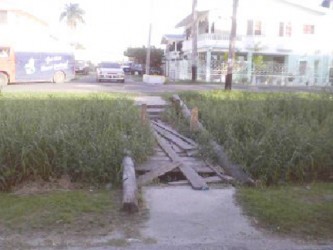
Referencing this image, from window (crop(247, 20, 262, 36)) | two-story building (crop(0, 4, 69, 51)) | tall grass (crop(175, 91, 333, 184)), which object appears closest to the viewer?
tall grass (crop(175, 91, 333, 184))

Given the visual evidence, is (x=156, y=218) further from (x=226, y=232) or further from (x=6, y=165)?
(x=6, y=165)

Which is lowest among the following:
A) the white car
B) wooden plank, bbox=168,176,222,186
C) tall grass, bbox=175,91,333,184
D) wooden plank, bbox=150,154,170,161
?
wooden plank, bbox=168,176,222,186

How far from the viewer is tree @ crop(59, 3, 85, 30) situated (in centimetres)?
9075

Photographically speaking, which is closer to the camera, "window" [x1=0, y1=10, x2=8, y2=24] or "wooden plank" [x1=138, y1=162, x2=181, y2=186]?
"wooden plank" [x1=138, y1=162, x2=181, y2=186]

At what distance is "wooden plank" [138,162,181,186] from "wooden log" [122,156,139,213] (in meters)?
0.30

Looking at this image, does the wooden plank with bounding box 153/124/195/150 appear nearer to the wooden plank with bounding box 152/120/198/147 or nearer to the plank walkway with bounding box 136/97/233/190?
the plank walkway with bounding box 136/97/233/190

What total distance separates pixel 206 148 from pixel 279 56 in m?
36.6

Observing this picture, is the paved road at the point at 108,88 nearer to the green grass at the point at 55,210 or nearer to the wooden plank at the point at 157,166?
the wooden plank at the point at 157,166

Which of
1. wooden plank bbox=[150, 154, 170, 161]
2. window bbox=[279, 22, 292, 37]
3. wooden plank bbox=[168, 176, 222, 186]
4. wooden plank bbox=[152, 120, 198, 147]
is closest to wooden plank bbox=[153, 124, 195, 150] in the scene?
wooden plank bbox=[152, 120, 198, 147]

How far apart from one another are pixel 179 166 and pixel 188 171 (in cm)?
32

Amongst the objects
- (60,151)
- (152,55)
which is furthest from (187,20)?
(60,151)

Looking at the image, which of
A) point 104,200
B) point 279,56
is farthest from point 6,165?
point 279,56

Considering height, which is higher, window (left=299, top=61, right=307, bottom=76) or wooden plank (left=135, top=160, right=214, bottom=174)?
window (left=299, top=61, right=307, bottom=76)

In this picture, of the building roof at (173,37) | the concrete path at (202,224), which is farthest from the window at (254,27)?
the concrete path at (202,224)
